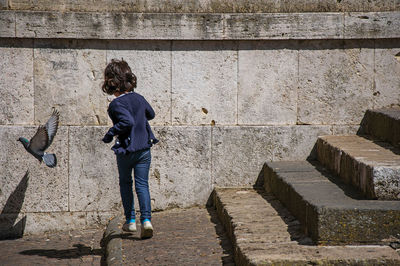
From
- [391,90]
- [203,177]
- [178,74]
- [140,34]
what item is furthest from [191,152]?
[391,90]

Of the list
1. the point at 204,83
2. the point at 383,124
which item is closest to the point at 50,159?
the point at 204,83

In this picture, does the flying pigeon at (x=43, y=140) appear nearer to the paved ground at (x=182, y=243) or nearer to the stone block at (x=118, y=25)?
the stone block at (x=118, y=25)

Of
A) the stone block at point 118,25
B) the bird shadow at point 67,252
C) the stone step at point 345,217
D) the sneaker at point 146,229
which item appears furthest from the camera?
the stone block at point 118,25

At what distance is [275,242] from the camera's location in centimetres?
414

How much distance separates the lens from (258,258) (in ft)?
12.2

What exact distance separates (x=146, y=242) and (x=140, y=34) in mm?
2276

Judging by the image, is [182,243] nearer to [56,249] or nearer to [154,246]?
[154,246]

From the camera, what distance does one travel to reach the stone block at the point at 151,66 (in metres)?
6.29

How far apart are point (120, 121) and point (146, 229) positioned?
0.96 metres

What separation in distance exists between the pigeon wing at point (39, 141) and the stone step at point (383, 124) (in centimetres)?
331

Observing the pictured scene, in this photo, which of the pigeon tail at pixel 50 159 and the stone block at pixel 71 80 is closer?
the pigeon tail at pixel 50 159

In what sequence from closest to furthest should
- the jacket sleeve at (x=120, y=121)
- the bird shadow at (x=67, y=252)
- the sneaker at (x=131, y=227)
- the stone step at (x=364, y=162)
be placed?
the stone step at (x=364, y=162) → the jacket sleeve at (x=120, y=121) → the sneaker at (x=131, y=227) → the bird shadow at (x=67, y=252)

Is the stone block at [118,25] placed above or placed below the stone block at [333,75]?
above

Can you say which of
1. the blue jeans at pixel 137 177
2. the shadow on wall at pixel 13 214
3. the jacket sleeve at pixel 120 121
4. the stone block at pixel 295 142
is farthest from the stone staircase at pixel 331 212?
the shadow on wall at pixel 13 214
